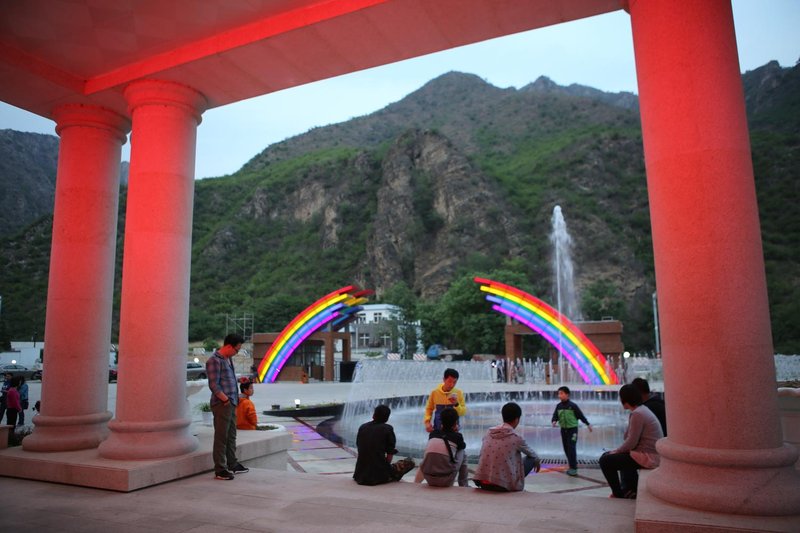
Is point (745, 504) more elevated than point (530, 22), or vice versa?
point (530, 22)

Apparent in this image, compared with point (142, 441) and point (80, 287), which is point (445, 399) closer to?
point (142, 441)

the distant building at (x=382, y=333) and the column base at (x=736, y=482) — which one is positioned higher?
the distant building at (x=382, y=333)

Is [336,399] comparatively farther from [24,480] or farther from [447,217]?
[447,217]

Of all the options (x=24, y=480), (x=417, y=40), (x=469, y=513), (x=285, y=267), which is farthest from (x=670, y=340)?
(x=285, y=267)

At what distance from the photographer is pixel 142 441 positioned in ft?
18.4

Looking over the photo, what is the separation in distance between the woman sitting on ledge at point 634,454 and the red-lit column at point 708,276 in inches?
40.1

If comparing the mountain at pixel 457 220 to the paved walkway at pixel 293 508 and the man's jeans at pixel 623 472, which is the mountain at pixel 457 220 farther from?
the paved walkway at pixel 293 508

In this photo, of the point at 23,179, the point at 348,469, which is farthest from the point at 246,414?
the point at 23,179

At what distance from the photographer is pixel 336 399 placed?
783 inches

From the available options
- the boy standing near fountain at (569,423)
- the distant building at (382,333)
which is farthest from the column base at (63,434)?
the distant building at (382,333)

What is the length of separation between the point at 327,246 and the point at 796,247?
6770 centimetres

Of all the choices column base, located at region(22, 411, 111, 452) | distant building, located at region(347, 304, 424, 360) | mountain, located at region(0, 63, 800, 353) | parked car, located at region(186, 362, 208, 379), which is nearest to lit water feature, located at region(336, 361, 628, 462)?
column base, located at region(22, 411, 111, 452)

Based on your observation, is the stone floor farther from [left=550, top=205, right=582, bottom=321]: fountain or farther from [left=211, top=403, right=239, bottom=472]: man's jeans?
[left=550, top=205, right=582, bottom=321]: fountain

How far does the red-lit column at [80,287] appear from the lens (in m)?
6.55
